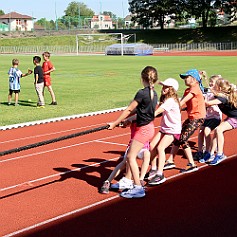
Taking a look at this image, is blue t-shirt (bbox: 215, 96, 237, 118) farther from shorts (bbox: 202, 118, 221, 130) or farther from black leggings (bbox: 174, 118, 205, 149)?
black leggings (bbox: 174, 118, 205, 149)

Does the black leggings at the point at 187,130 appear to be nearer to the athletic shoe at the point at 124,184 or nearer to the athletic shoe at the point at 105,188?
the athletic shoe at the point at 124,184

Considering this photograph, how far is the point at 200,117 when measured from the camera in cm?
873

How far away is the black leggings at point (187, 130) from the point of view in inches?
331

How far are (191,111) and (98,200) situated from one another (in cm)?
262

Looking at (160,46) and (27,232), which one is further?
(160,46)

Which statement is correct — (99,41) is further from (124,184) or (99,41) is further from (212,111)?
(124,184)

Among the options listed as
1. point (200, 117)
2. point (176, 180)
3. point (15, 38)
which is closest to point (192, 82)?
point (200, 117)

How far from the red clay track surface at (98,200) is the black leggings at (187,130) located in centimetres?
54

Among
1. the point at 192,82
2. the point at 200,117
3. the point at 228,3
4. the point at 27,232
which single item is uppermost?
the point at 228,3

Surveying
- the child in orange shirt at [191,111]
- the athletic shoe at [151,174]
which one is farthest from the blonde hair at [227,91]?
the athletic shoe at [151,174]

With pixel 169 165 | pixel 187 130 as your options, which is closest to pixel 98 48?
pixel 169 165

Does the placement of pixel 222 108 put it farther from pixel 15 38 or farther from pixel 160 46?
pixel 15 38

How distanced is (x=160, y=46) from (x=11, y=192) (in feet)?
231

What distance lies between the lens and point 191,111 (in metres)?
8.77
